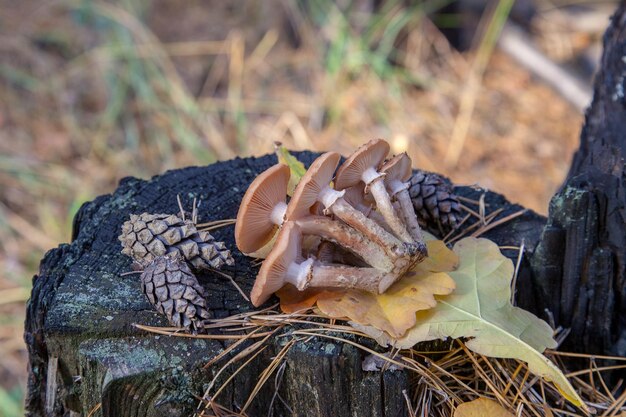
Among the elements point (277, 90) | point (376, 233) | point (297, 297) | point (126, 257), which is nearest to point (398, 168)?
point (376, 233)

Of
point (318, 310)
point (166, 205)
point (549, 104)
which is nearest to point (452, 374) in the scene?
point (318, 310)

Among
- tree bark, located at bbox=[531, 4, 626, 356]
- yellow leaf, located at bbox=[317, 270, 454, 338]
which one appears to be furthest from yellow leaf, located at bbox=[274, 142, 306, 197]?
tree bark, located at bbox=[531, 4, 626, 356]

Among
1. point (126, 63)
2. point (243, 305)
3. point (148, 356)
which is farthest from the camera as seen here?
point (126, 63)

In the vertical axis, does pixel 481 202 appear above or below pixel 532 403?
above

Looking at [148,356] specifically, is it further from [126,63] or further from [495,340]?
[126,63]

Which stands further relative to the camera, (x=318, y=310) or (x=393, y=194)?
(x=393, y=194)

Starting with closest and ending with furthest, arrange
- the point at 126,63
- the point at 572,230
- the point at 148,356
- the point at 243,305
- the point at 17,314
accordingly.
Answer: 1. the point at 148,356
2. the point at 243,305
3. the point at 572,230
4. the point at 17,314
5. the point at 126,63
